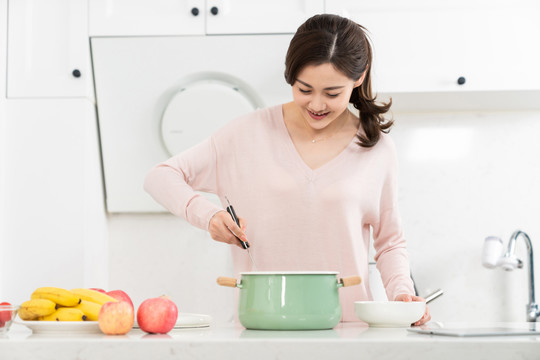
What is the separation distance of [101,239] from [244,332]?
5.09ft

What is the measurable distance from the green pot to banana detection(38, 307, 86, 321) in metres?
0.27

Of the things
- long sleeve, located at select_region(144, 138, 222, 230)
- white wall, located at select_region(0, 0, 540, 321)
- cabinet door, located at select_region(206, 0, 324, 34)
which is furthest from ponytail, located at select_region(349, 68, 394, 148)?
white wall, located at select_region(0, 0, 540, 321)

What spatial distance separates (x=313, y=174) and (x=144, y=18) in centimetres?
102

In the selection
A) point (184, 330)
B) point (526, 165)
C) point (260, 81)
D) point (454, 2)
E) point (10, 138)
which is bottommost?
point (184, 330)

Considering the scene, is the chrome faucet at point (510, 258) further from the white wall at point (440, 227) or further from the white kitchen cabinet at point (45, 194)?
the white kitchen cabinet at point (45, 194)

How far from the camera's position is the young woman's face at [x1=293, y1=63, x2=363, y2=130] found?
1587 millimetres

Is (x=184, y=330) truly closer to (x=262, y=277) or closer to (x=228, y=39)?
(x=262, y=277)

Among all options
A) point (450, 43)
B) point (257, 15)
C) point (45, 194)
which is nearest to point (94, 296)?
point (45, 194)

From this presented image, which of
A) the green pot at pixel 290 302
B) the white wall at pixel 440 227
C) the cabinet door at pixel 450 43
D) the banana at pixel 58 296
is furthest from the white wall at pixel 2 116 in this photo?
the green pot at pixel 290 302

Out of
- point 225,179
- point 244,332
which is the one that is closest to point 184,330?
point 244,332

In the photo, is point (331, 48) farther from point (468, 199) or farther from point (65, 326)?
point (468, 199)

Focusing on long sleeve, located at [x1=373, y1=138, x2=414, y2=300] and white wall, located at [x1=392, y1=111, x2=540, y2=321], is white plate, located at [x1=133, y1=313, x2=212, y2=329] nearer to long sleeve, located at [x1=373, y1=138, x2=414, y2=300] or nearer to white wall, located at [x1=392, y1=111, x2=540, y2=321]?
long sleeve, located at [x1=373, y1=138, x2=414, y2=300]

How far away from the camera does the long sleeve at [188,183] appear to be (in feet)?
5.05

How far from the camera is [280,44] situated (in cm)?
238
